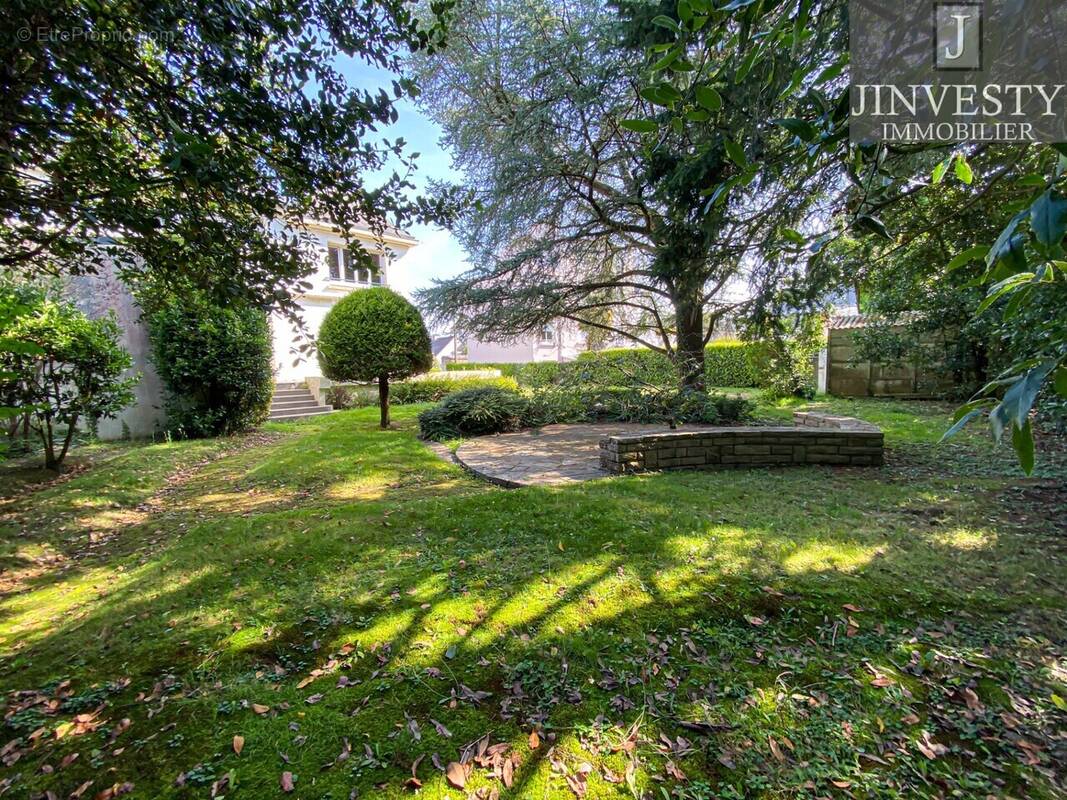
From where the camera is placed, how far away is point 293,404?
12516mm

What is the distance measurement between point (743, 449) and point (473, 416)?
184 inches

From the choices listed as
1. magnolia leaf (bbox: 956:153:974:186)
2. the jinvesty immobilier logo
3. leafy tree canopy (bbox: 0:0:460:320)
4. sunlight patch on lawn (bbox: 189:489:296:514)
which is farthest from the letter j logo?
sunlight patch on lawn (bbox: 189:489:296:514)

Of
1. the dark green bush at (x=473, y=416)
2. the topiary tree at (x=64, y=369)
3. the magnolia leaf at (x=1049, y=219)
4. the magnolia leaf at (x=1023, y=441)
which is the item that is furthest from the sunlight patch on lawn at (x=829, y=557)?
the topiary tree at (x=64, y=369)

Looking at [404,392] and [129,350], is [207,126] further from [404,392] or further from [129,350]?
[404,392]

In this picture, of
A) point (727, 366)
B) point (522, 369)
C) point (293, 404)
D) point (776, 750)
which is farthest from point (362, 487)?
point (727, 366)

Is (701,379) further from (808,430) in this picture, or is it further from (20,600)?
(20,600)

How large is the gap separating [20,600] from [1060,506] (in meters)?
7.19

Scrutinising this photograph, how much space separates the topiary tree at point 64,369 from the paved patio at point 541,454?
4556mm

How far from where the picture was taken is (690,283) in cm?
599

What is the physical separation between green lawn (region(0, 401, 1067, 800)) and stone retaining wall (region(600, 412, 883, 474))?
102 centimetres

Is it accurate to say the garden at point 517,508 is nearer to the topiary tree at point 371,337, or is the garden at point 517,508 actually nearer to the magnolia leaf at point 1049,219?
the magnolia leaf at point 1049,219

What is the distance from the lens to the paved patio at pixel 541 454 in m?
5.12

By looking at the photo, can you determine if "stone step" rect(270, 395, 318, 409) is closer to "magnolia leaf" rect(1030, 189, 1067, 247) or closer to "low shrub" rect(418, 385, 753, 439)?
"low shrub" rect(418, 385, 753, 439)

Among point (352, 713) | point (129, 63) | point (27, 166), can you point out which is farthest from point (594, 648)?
point (27, 166)
